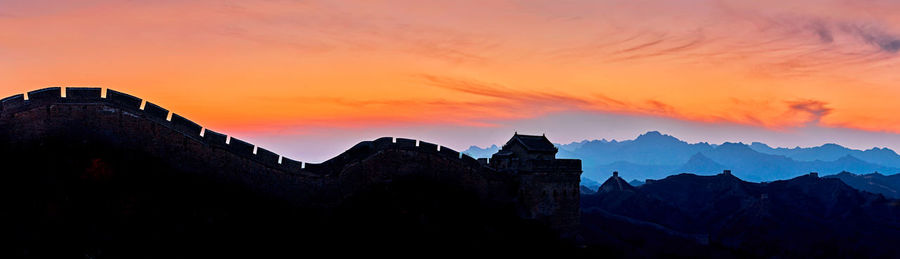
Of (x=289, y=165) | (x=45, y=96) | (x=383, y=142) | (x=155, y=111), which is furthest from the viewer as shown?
(x=383, y=142)

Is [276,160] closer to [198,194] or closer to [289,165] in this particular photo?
[289,165]

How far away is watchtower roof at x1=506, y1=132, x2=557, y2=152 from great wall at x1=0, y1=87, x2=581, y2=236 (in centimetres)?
218

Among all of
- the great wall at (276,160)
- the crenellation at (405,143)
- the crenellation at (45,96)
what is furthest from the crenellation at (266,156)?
the crenellation at (45,96)

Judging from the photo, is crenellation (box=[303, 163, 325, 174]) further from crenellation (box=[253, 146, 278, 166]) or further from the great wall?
crenellation (box=[253, 146, 278, 166])

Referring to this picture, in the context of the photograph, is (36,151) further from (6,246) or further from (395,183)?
(395,183)

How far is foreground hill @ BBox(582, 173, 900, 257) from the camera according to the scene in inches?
2849

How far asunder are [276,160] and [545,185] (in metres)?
14.4

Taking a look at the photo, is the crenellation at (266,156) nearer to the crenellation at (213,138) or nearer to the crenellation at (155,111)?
the crenellation at (213,138)

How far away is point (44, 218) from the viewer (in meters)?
19.6

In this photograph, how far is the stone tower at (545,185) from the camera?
32.4 meters

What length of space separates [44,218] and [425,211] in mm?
14626

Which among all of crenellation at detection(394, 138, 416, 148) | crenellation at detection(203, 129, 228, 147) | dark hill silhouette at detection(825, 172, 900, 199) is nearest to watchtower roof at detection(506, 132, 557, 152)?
crenellation at detection(394, 138, 416, 148)

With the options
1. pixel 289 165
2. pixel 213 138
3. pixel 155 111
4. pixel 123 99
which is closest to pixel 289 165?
pixel 289 165

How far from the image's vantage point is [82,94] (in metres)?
22.6
